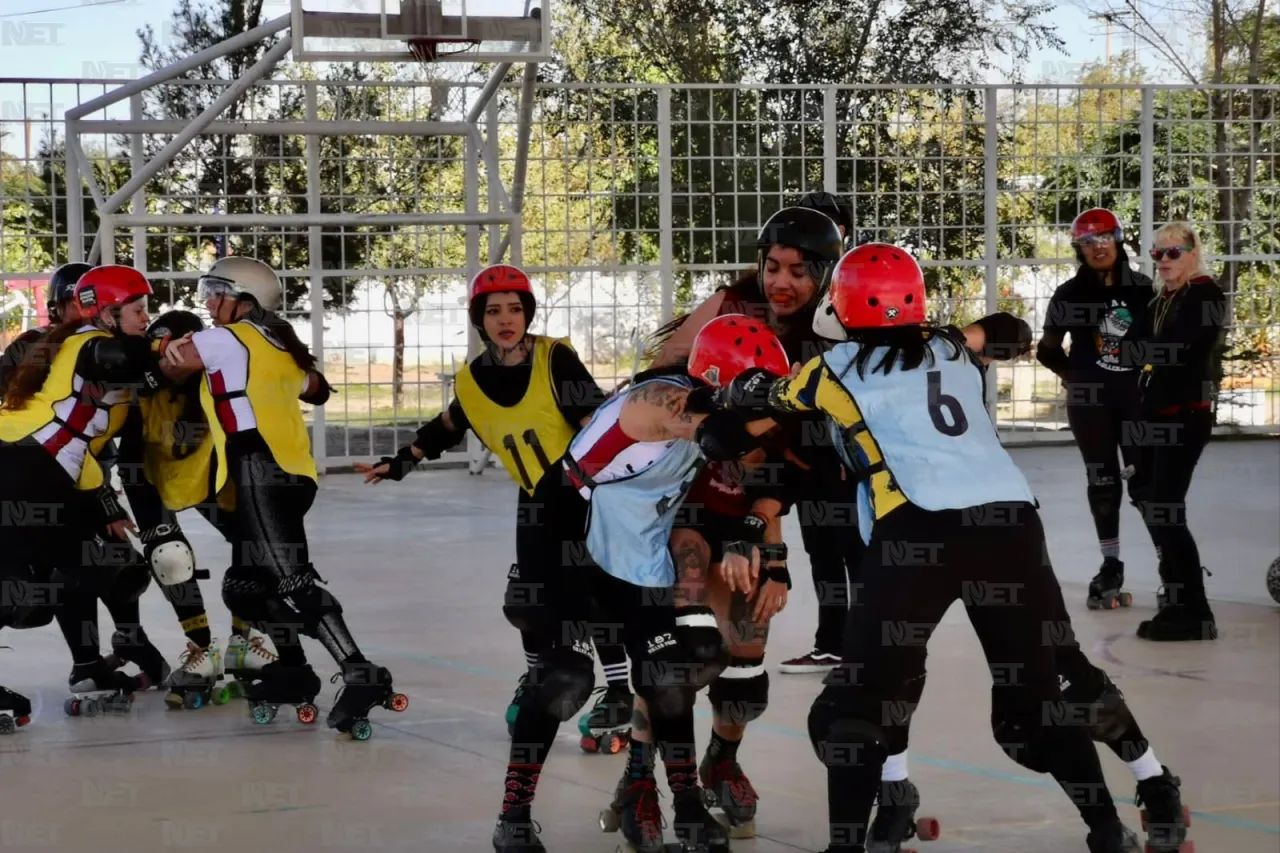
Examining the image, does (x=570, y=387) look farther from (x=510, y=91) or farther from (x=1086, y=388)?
(x=510, y=91)

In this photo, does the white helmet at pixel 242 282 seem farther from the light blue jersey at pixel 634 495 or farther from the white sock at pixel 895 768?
the white sock at pixel 895 768

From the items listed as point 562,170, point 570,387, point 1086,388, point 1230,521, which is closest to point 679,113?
point 562,170

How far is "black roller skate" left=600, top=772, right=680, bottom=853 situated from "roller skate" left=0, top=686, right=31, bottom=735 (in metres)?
2.51

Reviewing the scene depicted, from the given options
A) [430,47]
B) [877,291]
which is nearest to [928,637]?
[877,291]

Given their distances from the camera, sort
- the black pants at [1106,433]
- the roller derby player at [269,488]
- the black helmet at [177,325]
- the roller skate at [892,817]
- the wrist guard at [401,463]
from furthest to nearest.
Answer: the black pants at [1106,433], the black helmet at [177,325], the roller derby player at [269,488], the wrist guard at [401,463], the roller skate at [892,817]

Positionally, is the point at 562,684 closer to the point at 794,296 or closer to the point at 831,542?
the point at 794,296

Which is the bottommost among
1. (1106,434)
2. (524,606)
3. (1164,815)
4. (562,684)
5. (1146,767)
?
(1164,815)

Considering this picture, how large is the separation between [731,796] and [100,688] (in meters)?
2.84

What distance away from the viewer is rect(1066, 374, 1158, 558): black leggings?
7957 mm

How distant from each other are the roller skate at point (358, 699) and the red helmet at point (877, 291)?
2.48m

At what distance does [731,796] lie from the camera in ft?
15.1

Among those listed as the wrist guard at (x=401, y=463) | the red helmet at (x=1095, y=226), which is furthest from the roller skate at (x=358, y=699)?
the red helmet at (x=1095, y=226)

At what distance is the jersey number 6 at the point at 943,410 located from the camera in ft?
12.6

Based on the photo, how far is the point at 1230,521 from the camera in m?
11.5
